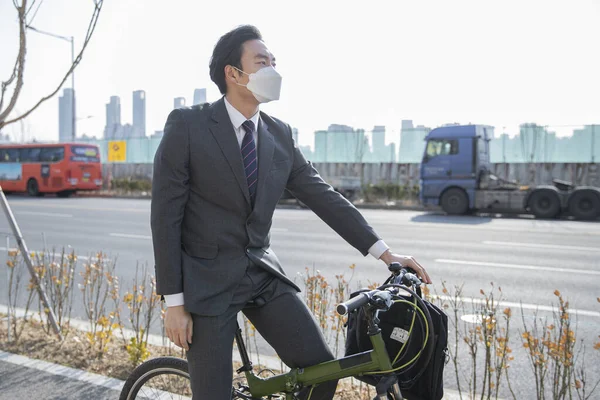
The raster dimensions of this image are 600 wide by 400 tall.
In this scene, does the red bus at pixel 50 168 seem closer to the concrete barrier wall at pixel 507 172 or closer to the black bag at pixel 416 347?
the concrete barrier wall at pixel 507 172

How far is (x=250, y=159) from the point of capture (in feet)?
7.50

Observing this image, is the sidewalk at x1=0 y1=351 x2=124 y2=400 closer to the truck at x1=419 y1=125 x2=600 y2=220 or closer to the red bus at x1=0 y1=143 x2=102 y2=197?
the truck at x1=419 y1=125 x2=600 y2=220

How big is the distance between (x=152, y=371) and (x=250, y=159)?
44.5 inches


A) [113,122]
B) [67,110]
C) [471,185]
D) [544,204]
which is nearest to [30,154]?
[113,122]

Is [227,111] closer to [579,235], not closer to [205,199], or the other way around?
[205,199]

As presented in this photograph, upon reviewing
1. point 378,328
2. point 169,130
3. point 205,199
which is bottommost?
point 378,328

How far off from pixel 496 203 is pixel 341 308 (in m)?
17.9

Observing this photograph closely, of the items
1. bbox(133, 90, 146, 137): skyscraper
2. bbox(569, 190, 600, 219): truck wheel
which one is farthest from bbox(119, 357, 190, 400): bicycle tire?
bbox(133, 90, 146, 137): skyscraper

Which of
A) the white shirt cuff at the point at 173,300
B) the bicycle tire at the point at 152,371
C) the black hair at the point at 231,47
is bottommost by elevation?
the bicycle tire at the point at 152,371

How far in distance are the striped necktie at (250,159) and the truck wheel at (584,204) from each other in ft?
57.3

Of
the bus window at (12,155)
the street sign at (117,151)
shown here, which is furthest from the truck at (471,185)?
the street sign at (117,151)

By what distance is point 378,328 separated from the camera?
205cm

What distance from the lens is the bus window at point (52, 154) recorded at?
29188 mm

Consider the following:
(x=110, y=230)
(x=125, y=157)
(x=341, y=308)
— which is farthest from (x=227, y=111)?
(x=125, y=157)
